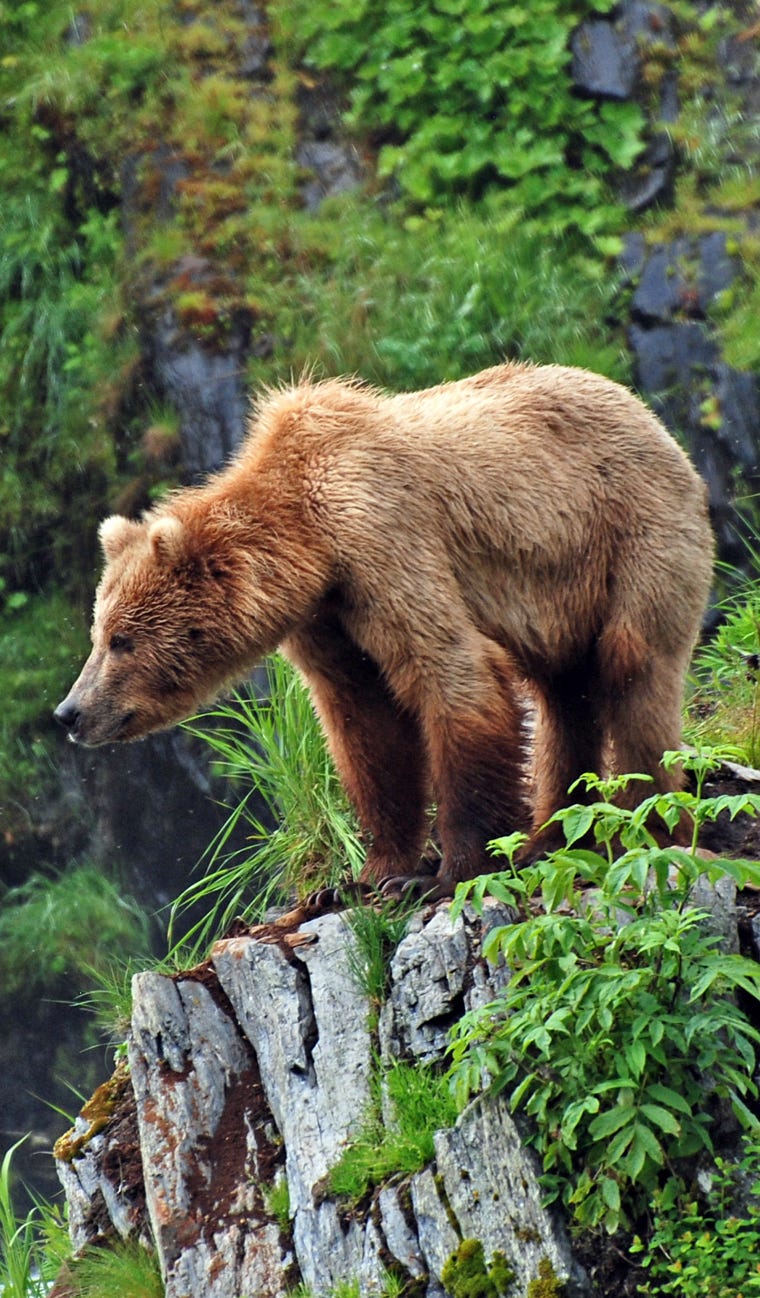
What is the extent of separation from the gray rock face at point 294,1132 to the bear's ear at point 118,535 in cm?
140

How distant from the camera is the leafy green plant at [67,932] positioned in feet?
32.0

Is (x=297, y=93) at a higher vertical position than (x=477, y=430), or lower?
higher

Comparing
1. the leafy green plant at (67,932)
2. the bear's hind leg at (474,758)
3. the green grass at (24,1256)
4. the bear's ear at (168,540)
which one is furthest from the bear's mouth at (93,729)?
the leafy green plant at (67,932)

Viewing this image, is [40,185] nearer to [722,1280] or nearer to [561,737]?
[561,737]

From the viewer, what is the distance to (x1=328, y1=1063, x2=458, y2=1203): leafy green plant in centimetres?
455

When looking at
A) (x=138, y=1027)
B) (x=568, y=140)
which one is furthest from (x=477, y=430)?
(x=568, y=140)

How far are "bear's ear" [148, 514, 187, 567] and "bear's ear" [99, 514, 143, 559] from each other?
0.64 feet

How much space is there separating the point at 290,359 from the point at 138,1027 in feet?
17.0

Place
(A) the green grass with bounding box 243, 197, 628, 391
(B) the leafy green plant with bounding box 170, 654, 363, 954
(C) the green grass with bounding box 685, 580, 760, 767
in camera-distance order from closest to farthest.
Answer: (B) the leafy green plant with bounding box 170, 654, 363, 954, (C) the green grass with bounding box 685, 580, 760, 767, (A) the green grass with bounding box 243, 197, 628, 391

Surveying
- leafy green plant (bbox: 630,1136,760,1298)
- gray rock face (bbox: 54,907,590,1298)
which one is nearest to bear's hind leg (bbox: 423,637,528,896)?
gray rock face (bbox: 54,907,590,1298)

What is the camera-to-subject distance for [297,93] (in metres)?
10.5

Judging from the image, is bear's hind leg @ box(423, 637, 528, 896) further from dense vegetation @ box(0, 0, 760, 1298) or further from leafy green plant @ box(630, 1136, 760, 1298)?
dense vegetation @ box(0, 0, 760, 1298)

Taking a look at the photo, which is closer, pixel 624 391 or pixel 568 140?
pixel 624 391

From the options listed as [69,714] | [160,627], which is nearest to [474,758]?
[160,627]
